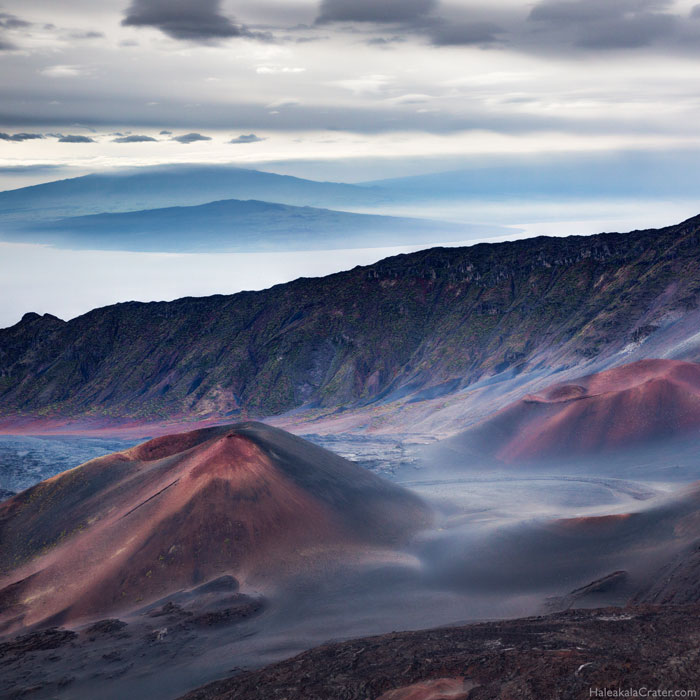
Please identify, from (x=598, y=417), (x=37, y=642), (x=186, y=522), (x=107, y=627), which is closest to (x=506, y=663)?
(x=107, y=627)

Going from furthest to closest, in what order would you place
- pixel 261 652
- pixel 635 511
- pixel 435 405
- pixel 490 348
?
pixel 490 348, pixel 435 405, pixel 635 511, pixel 261 652

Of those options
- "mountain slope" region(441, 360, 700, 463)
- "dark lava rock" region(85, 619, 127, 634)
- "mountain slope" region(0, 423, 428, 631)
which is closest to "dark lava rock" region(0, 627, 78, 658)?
"dark lava rock" region(85, 619, 127, 634)

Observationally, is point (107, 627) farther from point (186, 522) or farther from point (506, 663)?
point (506, 663)

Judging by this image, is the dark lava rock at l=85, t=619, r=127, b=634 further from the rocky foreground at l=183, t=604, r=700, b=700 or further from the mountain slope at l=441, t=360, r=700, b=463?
the mountain slope at l=441, t=360, r=700, b=463

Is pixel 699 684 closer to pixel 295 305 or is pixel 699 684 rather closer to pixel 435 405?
pixel 435 405

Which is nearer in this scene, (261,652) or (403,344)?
(261,652)

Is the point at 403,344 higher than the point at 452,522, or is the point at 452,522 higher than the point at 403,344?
the point at 403,344

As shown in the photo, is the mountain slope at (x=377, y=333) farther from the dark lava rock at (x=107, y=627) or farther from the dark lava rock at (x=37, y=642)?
the dark lava rock at (x=37, y=642)

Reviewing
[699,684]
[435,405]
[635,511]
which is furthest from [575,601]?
[435,405]
